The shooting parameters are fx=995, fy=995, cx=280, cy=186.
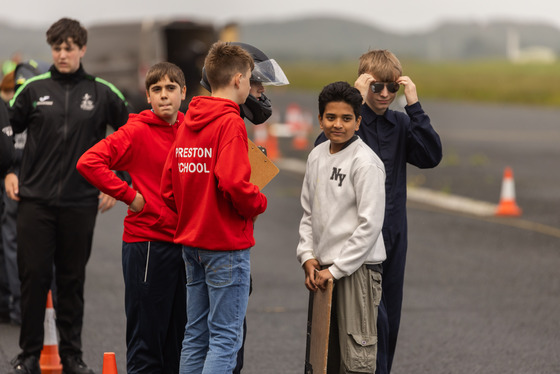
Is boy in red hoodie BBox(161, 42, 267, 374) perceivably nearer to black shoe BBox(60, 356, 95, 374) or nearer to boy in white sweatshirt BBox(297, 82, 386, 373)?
boy in white sweatshirt BBox(297, 82, 386, 373)

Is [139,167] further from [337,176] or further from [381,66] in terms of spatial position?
[381,66]

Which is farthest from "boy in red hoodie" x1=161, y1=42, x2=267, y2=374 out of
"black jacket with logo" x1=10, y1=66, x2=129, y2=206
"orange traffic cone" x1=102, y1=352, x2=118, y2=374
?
"black jacket with logo" x1=10, y1=66, x2=129, y2=206

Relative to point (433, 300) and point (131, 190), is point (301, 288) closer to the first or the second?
point (433, 300)

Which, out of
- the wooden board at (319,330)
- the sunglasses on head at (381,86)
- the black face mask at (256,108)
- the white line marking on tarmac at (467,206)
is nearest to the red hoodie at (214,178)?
the black face mask at (256,108)

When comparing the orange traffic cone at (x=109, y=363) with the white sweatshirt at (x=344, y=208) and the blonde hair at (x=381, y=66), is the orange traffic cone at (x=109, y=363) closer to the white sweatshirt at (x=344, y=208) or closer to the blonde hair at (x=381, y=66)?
the white sweatshirt at (x=344, y=208)

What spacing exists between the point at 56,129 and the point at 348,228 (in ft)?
6.96

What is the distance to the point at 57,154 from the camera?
19.5 feet

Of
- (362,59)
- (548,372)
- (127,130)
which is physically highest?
(362,59)

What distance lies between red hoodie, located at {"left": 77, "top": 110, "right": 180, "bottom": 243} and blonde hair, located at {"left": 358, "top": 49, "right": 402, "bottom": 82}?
39.9 inches

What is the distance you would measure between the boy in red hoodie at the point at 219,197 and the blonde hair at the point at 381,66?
0.76m

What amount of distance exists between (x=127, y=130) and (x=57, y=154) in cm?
97

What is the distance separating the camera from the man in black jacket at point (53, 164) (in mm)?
5918

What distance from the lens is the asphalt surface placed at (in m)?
6.88

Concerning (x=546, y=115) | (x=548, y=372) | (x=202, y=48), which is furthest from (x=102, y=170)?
(x=546, y=115)
